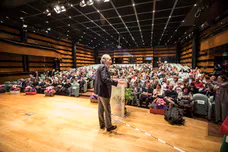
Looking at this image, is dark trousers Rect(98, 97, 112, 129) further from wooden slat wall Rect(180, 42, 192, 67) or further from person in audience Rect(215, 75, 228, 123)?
wooden slat wall Rect(180, 42, 192, 67)

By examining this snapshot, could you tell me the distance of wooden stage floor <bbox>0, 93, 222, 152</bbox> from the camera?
1.70 meters

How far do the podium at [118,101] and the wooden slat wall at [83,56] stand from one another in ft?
40.5

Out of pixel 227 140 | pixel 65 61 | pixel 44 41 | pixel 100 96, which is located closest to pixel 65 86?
pixel 100 96

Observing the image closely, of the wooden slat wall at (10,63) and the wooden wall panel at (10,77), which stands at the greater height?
the wooden slat wall at (10,63)

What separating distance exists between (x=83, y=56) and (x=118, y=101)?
13744mm

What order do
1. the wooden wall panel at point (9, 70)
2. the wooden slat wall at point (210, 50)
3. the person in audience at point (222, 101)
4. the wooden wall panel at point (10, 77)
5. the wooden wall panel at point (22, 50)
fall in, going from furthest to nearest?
the wooden wall panel at point (9, 70) → the wooden wall panel at point (10, 77) → the wooden wall panel at point (22, 50) → the wooden slat wall at point (210, 50) → the person in audience at point (222, 101)

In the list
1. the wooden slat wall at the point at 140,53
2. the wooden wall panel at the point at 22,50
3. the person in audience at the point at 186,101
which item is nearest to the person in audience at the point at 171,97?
the person in audience at the point at 186,101

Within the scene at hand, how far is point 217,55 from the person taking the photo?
5.78m

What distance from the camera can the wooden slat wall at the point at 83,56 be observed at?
1401cm

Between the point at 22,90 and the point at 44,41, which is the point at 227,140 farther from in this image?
the point at 44,41

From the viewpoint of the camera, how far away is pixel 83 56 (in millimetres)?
15117

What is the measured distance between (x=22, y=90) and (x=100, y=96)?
6.22m

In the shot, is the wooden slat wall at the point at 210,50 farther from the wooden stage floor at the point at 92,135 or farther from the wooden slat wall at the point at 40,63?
the wooden slat wall at the point at 40,63

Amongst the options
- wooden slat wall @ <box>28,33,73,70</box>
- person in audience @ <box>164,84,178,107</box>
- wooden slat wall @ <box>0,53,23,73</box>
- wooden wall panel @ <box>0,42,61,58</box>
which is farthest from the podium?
wooden slat wall @ <box>28,33,73,70</box>
